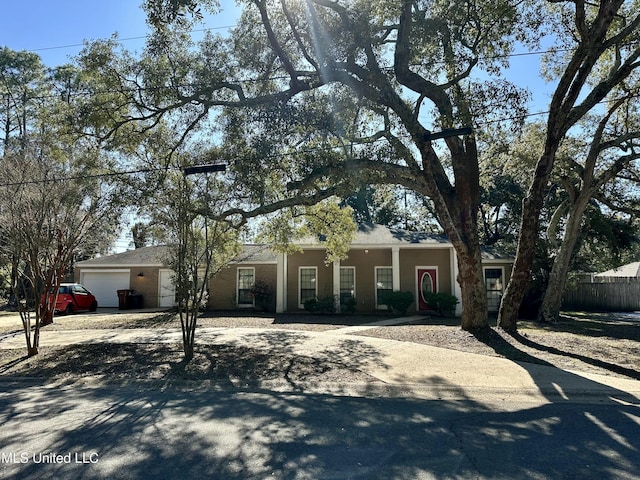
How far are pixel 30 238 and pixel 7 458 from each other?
20.8ft

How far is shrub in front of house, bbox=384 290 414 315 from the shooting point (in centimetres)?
1723

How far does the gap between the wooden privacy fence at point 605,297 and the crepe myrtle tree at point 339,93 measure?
1577 centimetres

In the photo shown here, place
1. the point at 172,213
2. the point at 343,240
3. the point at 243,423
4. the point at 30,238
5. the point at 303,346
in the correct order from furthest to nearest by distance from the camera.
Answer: the point at 343,240 < the point at 303,346 < the point at 30,238 < the point at 172,213 < the point at 243,423

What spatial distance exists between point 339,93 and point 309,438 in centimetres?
891

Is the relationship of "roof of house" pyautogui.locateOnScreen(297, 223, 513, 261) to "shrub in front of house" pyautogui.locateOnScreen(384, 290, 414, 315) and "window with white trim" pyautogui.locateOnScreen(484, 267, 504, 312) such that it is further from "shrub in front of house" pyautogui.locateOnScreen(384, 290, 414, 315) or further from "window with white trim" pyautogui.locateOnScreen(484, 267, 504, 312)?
"shrub in front of house" pyautogui.locateOnScreen(384, 290, 414, 315)

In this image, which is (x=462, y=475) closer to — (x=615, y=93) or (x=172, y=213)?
(x=172, y=213)

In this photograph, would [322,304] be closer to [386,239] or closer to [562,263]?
[386,239]

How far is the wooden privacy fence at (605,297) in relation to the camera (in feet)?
75.4

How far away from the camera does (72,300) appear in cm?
1945

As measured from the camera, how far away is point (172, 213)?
8.44 meters

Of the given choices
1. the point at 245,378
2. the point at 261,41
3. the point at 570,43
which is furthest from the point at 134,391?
the point at 570,43

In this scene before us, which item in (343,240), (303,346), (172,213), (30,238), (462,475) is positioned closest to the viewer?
(462,475)

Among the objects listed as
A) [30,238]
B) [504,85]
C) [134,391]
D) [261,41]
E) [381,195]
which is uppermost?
[261,41]

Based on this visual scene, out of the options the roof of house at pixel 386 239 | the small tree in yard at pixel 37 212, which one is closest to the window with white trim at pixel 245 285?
the roof of house at pixel 386 239
